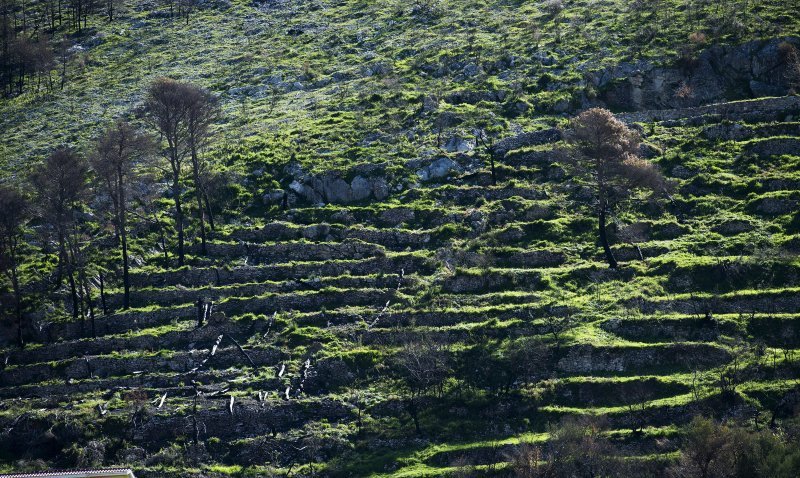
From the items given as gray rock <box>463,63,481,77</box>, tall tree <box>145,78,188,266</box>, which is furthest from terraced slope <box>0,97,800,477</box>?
gray rock <box>463,63,481,77</box>

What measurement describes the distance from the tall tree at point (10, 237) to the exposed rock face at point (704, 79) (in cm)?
4874

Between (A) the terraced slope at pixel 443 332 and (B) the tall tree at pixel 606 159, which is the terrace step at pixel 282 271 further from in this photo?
(B) the tall tree at pixel 606 159

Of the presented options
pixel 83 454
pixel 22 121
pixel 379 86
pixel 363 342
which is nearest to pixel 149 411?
pixel 83 454

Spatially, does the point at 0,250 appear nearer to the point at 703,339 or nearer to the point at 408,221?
the point at 408,221

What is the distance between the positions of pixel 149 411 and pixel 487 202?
29645mm

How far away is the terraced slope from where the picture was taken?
153 feet

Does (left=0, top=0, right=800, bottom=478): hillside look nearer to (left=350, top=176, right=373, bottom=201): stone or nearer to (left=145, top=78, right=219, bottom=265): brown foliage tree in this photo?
(left=350, top=176, right=373, bottom=201): stone

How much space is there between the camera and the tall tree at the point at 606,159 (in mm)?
58250

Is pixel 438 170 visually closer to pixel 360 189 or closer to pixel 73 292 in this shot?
pixel 360 189

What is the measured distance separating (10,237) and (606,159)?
3997 cm

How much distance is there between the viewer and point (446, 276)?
58.5 meters

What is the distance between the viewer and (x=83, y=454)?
4750 centimetres

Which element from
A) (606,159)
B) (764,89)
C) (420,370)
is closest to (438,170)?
(606,159)

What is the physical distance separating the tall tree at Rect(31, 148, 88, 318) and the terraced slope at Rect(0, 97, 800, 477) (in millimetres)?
4729
